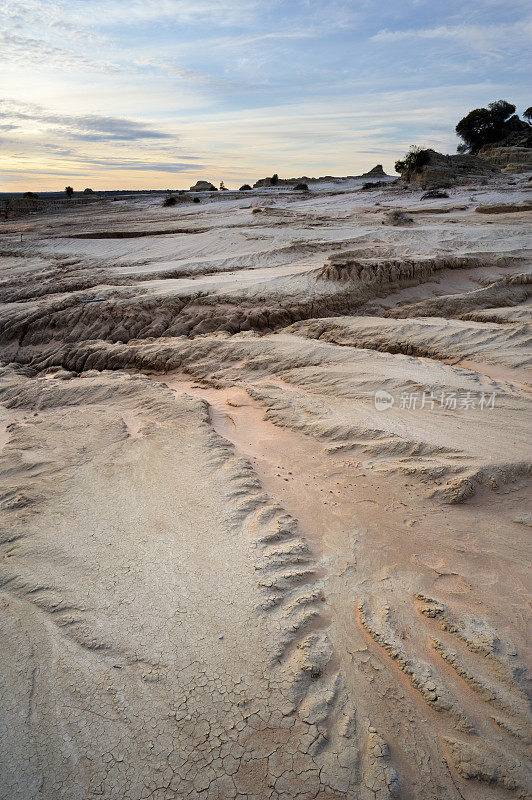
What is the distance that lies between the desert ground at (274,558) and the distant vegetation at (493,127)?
34.4 m

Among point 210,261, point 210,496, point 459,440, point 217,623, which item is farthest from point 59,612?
point 210,261

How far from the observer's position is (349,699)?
2.05 metres

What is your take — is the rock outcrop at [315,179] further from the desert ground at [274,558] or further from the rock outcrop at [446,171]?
the desert ground at [274,558]

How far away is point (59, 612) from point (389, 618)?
1.77 m

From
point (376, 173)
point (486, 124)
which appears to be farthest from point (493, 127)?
point (376, 173)

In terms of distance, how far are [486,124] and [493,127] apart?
0.55m

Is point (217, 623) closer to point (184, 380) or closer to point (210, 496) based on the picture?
point (210, 496)

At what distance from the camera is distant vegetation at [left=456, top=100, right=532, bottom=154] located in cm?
3366

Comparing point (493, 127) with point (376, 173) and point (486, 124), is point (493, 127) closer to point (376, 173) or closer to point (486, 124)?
point (486, 124)

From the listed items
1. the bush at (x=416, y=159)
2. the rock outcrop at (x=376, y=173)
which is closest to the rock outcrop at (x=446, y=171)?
the bush at (x=416, y=159)

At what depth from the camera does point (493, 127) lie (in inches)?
1342

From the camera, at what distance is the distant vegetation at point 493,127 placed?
1325 inches

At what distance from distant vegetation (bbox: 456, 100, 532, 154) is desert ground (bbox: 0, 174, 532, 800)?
34.4 metres

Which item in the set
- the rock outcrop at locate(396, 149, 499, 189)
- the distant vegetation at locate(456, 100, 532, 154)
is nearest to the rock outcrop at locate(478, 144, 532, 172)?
the rock outcrop at locate(396, 149, 499, 189)
